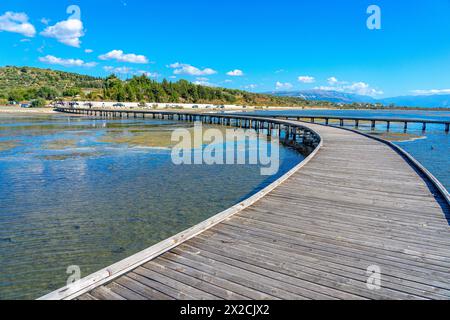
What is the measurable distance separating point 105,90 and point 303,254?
105848 millimetres

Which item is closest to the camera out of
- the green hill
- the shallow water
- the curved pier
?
the curved pier

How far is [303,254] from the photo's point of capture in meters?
3.88

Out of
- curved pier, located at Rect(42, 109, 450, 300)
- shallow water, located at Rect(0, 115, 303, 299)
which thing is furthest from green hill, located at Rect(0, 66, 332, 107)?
curved pier, located at Rect(42, 109, 450, 300)

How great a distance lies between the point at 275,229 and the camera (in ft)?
15.4

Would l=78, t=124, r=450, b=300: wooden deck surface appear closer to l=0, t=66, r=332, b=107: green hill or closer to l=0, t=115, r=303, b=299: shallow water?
l=0, t=115, r=303, b=299: shallow water

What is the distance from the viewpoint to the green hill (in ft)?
312

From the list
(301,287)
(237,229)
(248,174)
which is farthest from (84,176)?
(301,287)

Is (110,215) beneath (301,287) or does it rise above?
beneath

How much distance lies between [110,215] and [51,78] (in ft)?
484

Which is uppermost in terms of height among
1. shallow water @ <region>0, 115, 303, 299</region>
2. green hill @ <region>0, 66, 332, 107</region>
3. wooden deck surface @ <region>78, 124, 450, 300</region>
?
green hill @ <region>0, 66, 332, 107</region>

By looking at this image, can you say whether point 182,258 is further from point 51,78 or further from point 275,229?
point 51,78

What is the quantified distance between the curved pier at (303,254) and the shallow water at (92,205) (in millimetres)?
2187

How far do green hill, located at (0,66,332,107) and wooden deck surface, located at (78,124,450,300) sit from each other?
9802 cm

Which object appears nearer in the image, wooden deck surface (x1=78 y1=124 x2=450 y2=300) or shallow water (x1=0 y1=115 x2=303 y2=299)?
wooden deck surface (x1=78 y1=124 x2=450 y2=300)
